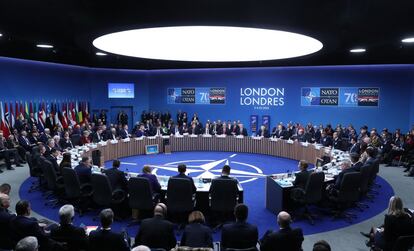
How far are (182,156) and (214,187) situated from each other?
8.51 metres

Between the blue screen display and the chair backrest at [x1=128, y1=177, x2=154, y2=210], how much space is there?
49.2ft

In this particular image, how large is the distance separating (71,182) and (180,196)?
260cm

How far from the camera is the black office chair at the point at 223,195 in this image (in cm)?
614

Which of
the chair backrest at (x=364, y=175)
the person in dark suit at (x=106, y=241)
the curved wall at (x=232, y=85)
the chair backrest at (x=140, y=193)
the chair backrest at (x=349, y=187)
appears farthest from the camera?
the curved wall at (x=232, y=85)

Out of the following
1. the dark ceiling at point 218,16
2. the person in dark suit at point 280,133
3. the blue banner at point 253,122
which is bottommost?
the person in dark suit at point 280,133

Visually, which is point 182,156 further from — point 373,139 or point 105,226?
point 105,226

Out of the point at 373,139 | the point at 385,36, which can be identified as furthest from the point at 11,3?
the point at 373,139

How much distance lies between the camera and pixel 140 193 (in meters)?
6.30

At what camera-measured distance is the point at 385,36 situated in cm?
822

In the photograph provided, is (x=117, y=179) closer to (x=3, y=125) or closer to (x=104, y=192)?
(x=104, y=192)

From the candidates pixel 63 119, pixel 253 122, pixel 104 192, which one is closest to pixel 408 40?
pixel 104 192

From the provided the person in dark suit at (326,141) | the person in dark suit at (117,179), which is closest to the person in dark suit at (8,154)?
the person in dark suit at (117,179)

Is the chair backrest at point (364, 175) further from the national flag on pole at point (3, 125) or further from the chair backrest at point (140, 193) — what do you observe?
the national flag on pole at point (3, 125)

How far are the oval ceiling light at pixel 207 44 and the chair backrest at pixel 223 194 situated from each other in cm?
457
